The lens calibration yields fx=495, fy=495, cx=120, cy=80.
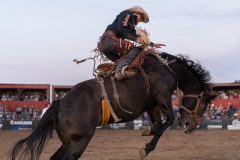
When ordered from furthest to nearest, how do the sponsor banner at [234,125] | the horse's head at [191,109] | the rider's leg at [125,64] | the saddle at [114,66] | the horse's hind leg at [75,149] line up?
the sponsor banner at [234,125] < the horse's head at [191,109] < the saddle at [114,66] < the rider's leg at [125,64] < the horse's hind leg at [75,149]

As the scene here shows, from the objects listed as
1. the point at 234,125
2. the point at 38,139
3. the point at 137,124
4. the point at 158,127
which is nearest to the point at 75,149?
the point at 38,139

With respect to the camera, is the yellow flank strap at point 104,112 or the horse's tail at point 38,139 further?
the yellow flank strap at point 104,112

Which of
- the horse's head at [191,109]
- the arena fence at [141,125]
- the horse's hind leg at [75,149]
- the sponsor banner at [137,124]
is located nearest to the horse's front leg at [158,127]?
the horse's head at [191,109]

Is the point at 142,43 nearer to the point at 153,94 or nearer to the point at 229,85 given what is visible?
the point at 153,94

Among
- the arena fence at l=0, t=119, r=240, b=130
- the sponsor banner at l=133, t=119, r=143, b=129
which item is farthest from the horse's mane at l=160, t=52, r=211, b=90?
the sponsor banner at l=133, t=119, r=143, b=129

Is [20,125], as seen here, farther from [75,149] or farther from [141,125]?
[75,149]

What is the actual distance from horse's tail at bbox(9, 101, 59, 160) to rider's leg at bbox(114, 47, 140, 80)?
1.08m

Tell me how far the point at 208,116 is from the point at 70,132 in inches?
913

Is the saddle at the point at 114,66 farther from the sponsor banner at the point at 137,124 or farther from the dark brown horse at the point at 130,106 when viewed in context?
the sponsor banner at the point at 137,124

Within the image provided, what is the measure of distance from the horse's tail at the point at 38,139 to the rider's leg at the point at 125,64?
1.08 meters

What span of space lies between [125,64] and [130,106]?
2.21 feet

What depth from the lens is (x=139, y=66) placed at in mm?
7992

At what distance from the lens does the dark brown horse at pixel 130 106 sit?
7.37 meters

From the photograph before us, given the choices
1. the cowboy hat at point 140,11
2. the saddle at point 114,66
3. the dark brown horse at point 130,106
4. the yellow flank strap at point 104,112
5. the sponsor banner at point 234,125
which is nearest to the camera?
the dark brown horse at point 130,106
